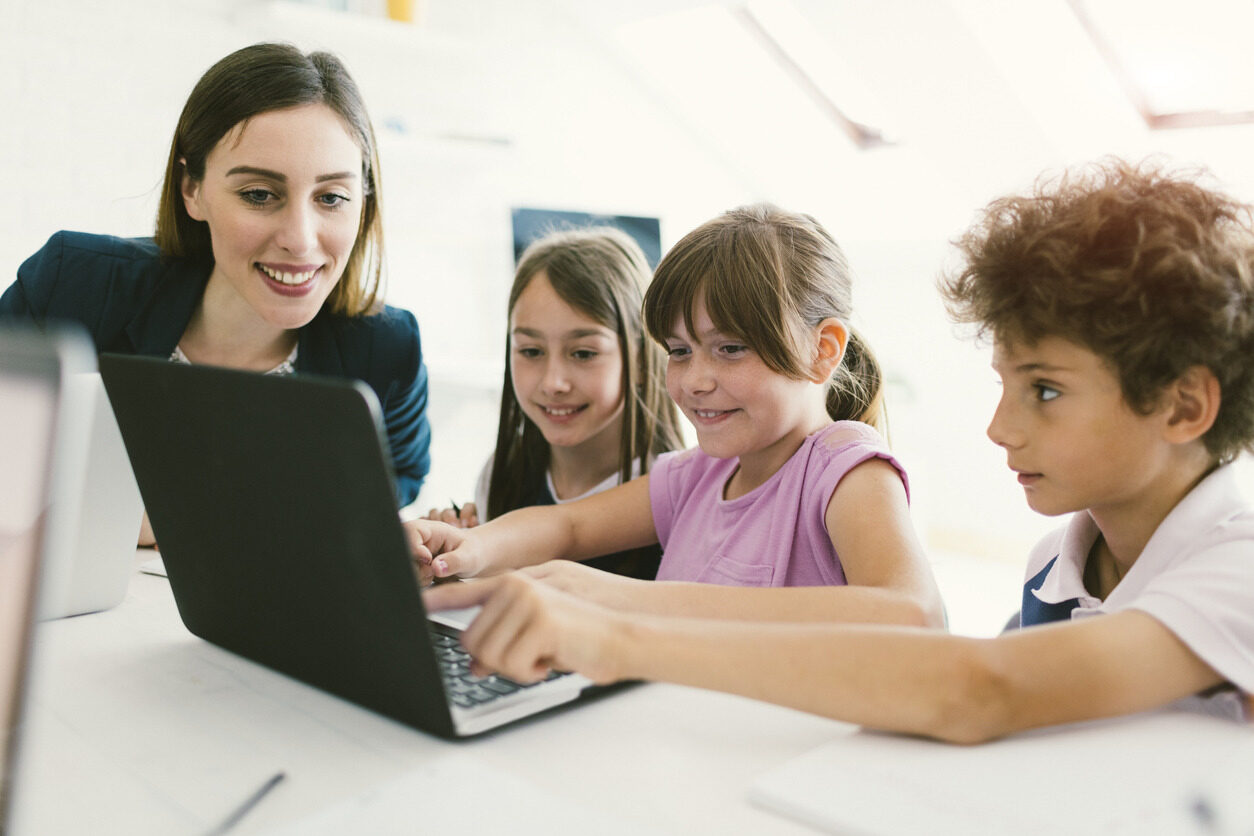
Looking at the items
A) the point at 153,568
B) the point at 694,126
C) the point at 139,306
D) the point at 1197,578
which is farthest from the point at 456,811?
the point at 694,126

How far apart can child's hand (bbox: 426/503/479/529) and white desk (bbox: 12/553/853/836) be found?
622 mm

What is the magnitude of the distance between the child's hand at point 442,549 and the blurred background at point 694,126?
5.34ft

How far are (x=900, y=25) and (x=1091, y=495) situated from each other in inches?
93.5

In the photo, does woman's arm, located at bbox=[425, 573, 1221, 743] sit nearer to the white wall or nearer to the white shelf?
the white wall

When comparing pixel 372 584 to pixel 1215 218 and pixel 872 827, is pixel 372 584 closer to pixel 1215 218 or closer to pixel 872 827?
pixel 872 827

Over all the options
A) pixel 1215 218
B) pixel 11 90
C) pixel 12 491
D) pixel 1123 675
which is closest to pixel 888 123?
pixel 11 90

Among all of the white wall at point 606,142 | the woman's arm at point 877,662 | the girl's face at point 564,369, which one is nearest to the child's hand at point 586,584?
the woman's arm at point 877,662

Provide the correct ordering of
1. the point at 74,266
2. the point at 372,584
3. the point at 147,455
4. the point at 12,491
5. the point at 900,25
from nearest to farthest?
the point at 12,491
the point at 372,584
the point at 147,455
the point at 74,266
the point at 900,25

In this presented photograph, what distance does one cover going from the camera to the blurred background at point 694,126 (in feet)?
8.45

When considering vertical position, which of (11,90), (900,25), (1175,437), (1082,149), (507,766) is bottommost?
(507,766)

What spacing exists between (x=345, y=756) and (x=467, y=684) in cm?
10

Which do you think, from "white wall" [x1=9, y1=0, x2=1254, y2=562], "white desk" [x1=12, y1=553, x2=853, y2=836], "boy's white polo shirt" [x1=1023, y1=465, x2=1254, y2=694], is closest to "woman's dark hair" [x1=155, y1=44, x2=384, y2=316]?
"white desk" [x1=12, y1=553, x2=853, y2=836]

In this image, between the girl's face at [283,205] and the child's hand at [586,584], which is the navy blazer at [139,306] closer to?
the girl's face at [283,205]

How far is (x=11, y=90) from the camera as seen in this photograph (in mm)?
2402
